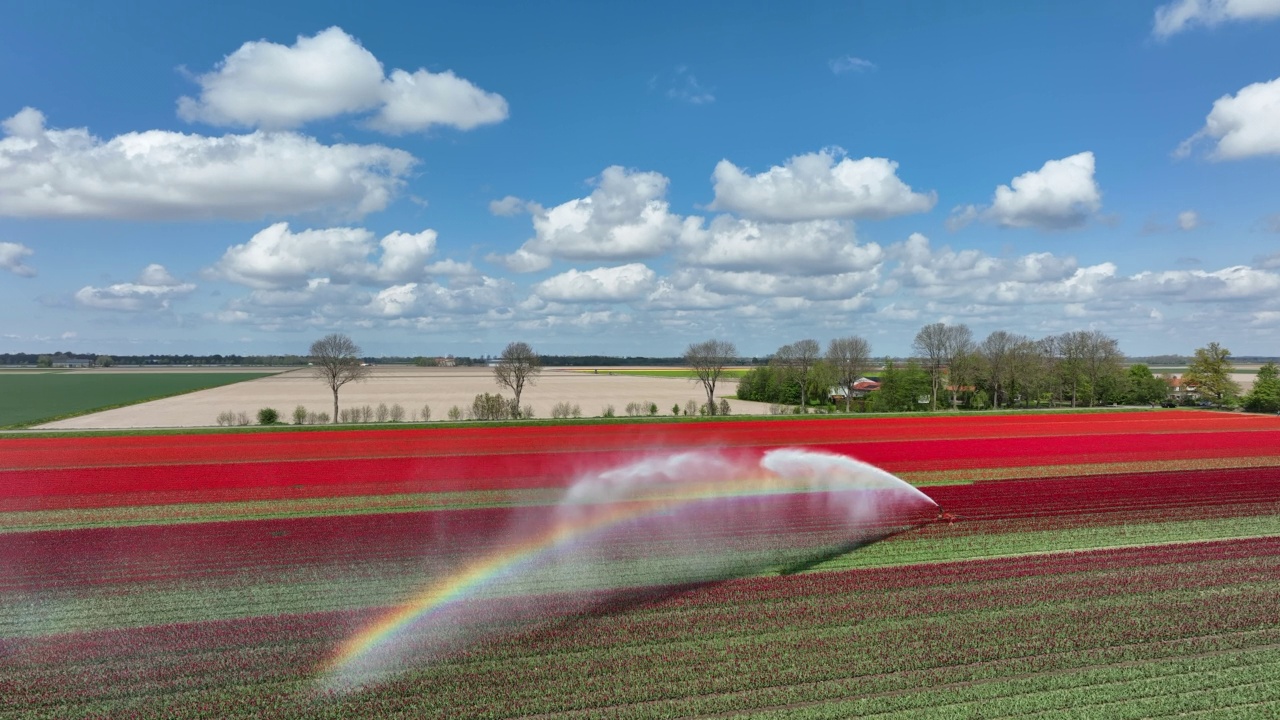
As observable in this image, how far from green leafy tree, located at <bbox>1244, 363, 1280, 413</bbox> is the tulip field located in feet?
240

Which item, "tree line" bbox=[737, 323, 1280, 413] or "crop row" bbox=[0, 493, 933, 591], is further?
"tree line" bbox=[737, 323, 1280, 413]

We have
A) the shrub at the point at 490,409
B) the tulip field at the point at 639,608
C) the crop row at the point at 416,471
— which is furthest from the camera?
the shrub at the point at 490,409

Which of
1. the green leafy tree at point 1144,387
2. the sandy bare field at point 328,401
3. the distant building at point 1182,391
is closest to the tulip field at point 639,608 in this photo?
the sandy bare field at point 328,401

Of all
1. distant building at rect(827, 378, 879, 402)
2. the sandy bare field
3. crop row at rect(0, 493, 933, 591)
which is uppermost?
distant building at rect(827, 378, 879, 402)

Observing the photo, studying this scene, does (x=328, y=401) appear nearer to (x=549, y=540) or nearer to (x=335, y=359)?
(x=335, y=359)

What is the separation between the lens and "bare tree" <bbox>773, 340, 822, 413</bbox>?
341ft

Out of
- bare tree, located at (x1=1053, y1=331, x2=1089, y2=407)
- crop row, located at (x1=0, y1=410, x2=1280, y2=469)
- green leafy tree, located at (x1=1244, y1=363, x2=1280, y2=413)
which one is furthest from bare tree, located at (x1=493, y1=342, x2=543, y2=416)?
green leafy tree, located at (x1=1244, y1=363, x2=1280, y2=413)

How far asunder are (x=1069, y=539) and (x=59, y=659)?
85.4 ft

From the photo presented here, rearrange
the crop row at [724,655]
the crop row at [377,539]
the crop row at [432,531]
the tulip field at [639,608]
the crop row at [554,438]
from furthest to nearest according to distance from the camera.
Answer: the crop row at [554,438], the crop row at [432,531], the crop row at [377,539], the tulip field at [639,608], the crop row at [724,655]

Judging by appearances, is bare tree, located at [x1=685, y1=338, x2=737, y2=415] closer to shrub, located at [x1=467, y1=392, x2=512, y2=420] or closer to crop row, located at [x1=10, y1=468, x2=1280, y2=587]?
shrub, located at [x1=467, y1=392, x2=512, y2=420]

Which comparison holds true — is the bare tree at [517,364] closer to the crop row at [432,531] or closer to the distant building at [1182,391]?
the crop row at [432,531]

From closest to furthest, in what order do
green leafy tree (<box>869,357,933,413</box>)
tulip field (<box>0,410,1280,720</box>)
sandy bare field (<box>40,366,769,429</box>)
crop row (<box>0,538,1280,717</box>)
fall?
crop row (<box>0,538,1280,717</box>) → tulip field (<box>0,410,1280,720</box>) → sandy bare field (<box>40,366,769,429</box>) → green leafy tree (<box>869,357,933,413</box>)

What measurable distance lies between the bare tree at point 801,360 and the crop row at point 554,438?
31.8 meters

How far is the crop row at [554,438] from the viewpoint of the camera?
44875 millimetres
